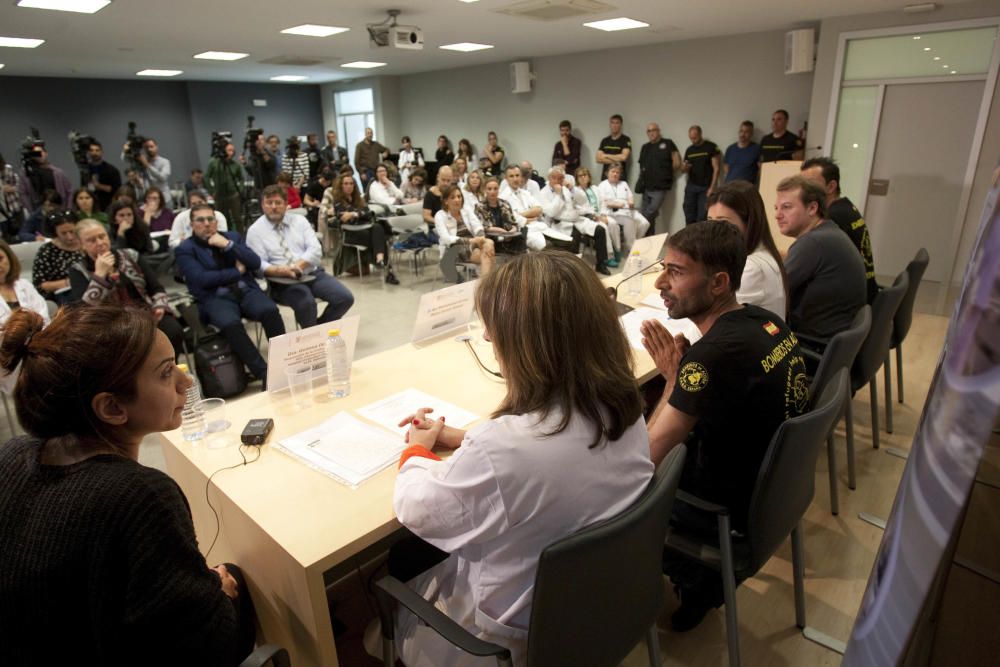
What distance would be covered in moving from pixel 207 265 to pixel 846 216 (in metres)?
3.68

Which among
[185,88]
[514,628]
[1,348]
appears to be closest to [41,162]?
[185,88]

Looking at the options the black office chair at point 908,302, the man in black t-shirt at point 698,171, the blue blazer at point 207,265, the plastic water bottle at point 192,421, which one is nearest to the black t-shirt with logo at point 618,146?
the man in black t-shirt at point 698,171

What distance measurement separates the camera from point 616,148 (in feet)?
26.9

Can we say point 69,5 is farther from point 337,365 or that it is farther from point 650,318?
point 650,318

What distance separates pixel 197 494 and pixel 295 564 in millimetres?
543

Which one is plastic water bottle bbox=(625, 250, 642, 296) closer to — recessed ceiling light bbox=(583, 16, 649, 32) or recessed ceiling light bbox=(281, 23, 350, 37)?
recessed ceiling light bbox=(583, 16, 649, 32)

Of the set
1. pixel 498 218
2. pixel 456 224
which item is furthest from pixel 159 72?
pixel 498 218

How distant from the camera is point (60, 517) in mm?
906

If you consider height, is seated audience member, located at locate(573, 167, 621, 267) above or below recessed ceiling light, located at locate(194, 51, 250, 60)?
below

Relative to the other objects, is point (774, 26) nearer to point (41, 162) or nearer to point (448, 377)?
point (448, 377)

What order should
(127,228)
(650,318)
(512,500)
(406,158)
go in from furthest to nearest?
(406,158) < (127,228) < (650,318) < (512,500)

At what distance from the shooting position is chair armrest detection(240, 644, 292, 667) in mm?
1073

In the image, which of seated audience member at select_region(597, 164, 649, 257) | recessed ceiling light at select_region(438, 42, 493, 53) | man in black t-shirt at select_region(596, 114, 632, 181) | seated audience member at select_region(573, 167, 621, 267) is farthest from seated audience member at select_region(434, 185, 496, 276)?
man in black t-shirt at select_region(596, 114, 632, 181)

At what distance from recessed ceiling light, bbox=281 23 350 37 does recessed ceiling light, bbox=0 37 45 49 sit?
8.79 ft
